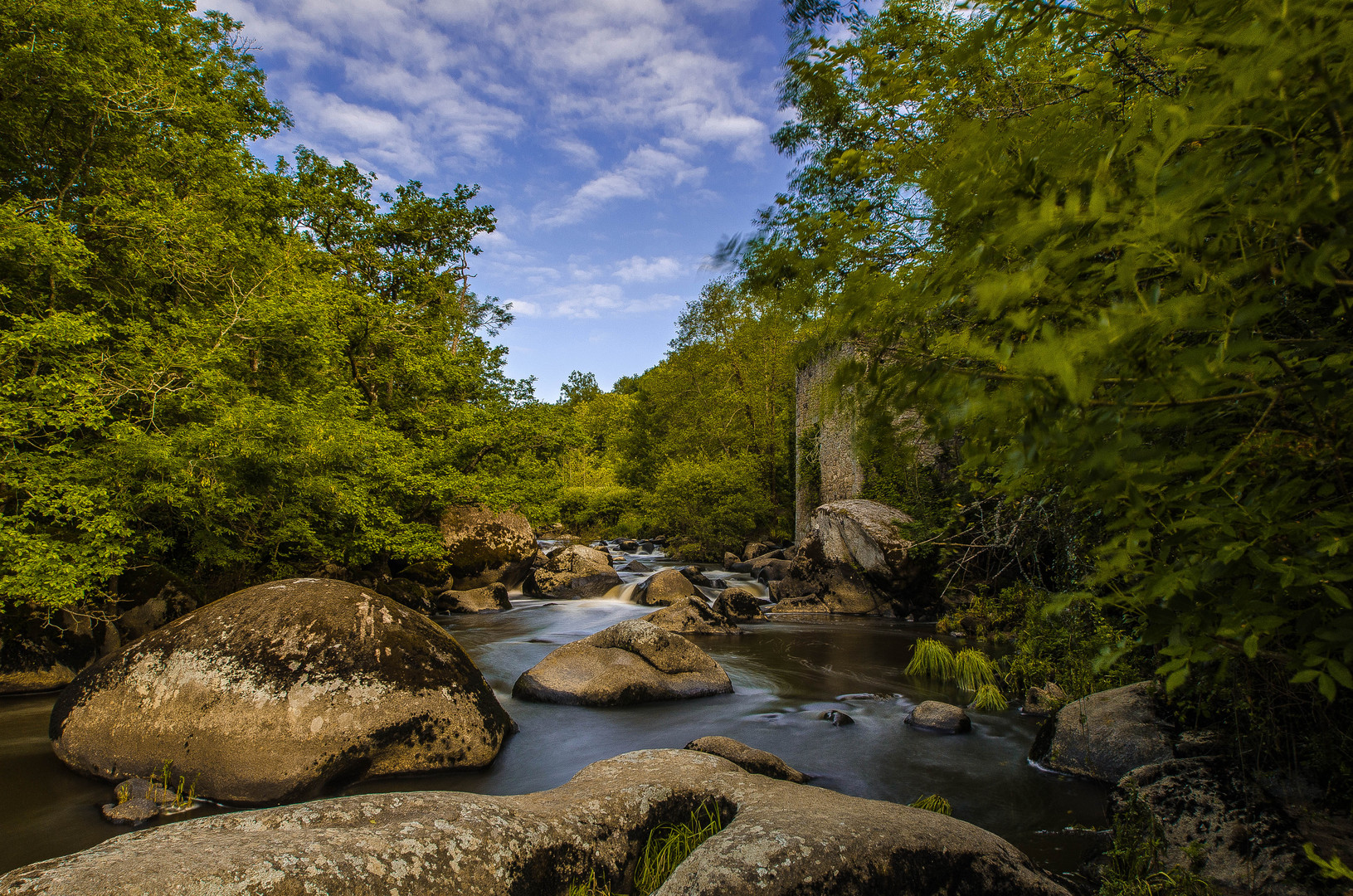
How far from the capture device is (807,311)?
2238 mm

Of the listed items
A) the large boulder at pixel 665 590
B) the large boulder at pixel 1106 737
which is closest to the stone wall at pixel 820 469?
the large boulder at pixel 665 590

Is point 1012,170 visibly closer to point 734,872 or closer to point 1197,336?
point 1197,336

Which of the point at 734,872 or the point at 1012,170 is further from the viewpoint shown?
the point at 734,872

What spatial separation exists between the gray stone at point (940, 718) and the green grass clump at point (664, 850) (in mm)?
4231

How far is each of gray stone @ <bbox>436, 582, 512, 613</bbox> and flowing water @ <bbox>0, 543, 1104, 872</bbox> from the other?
13.7 ft

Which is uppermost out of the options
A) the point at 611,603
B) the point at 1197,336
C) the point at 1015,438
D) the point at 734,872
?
the point at 1197,336

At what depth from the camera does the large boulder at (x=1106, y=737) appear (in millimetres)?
5504

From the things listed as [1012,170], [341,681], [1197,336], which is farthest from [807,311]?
[341,681]

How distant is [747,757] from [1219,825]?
3.23 meters

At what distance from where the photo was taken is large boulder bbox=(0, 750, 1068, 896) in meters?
2.94

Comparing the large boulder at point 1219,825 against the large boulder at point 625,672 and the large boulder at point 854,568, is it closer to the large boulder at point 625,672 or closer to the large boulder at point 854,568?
the large boulder at point 625,672

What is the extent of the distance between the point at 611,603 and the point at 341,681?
37.3 ft

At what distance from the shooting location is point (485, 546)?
60.6 feet

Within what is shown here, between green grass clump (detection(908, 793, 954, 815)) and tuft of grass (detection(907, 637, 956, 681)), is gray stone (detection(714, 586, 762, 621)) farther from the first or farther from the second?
green grass clump (detection(908, 793, 954, 815))
